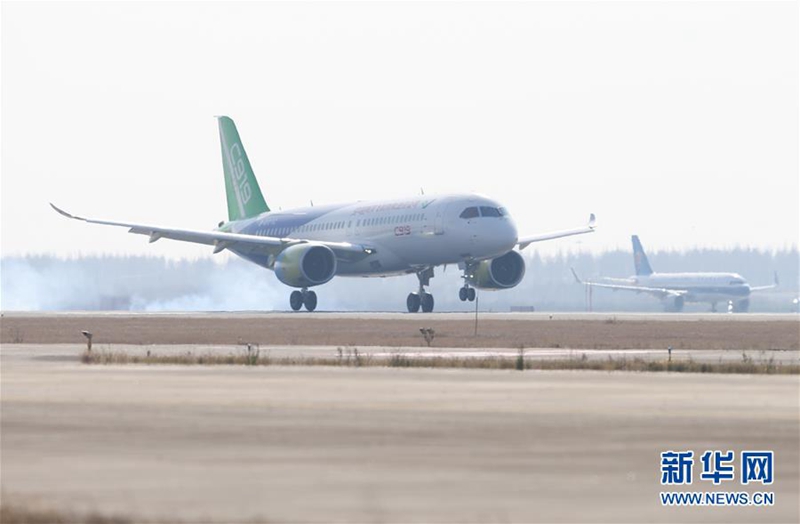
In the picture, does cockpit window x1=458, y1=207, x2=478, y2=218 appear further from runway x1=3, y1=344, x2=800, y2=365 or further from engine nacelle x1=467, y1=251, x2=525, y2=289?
runway x1=3, y1=344, x2=800, y2=365

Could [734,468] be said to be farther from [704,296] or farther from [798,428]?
[704,296]

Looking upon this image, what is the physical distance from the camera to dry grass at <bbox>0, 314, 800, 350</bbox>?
54.7m

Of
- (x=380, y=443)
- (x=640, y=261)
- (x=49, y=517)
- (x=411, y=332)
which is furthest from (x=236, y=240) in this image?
(x=640, y=261)

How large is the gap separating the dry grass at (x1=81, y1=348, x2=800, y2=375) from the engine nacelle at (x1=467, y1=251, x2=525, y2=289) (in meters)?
49.3

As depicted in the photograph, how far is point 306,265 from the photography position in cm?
9069

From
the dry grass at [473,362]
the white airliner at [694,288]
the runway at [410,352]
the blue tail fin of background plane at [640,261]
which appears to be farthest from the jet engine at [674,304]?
the dry grass at [473,362]

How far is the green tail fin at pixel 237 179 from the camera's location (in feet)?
362

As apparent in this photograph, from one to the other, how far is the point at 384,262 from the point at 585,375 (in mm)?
57782

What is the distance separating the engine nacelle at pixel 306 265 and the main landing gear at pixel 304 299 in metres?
2.48

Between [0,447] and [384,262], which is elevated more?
[384,262]

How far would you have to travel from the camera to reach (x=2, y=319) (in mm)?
82625

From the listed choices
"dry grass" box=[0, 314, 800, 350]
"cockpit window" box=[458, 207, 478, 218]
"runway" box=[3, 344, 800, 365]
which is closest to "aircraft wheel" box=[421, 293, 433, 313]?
"cockpit window" box=[458, 207, 478, 218]

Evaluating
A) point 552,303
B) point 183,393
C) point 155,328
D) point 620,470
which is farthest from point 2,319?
point 552,303

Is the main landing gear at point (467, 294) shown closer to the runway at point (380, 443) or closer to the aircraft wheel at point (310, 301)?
the aircraft wheel at point (310, 301)
